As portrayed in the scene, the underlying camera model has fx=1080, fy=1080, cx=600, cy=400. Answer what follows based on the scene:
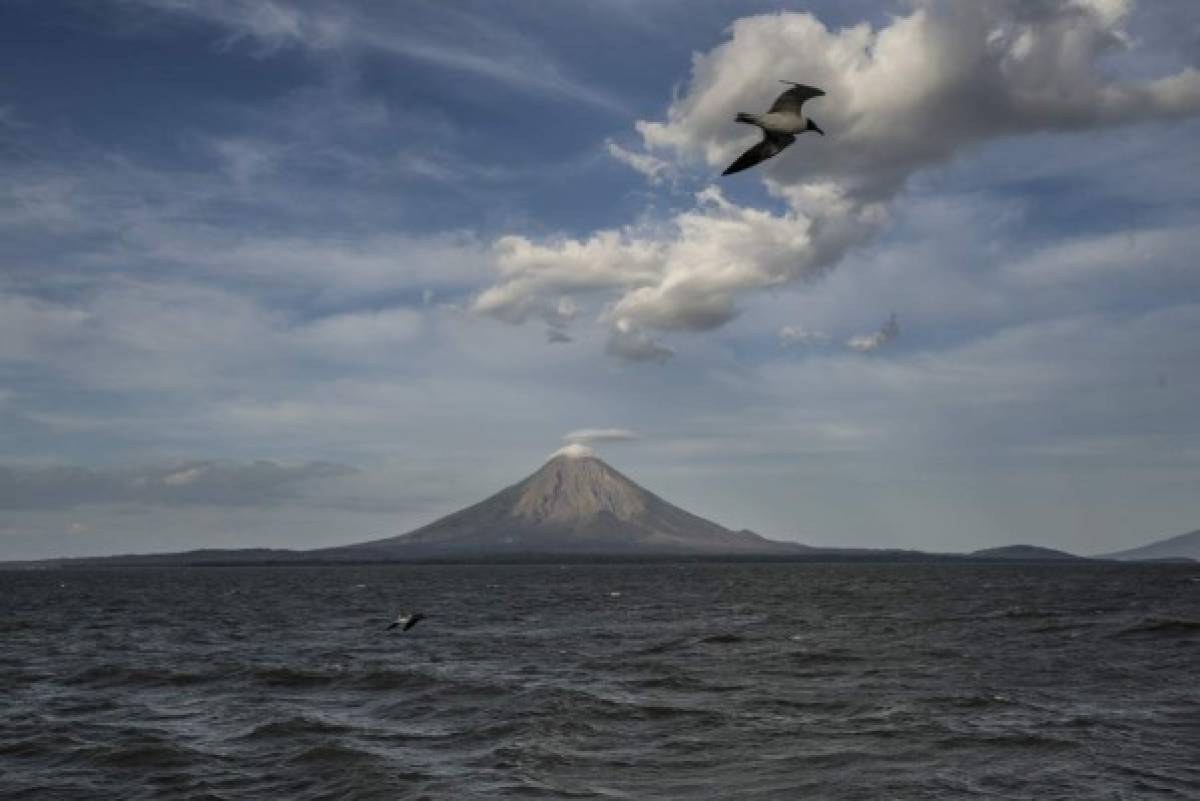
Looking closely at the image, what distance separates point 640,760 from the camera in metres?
25.5

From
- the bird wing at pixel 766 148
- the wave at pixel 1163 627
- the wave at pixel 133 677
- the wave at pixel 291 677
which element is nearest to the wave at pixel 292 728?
the wave at pixel 291 677

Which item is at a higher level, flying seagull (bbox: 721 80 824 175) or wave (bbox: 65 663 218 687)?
flying seagull (bbox: 721 80 824 175)

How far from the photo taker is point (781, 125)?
15.2 m

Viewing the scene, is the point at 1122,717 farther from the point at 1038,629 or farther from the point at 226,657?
the point at 226,657

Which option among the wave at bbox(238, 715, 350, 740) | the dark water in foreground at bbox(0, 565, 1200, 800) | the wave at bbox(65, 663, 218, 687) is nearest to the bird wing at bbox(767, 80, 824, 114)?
the dark water in foreground at bbox(0, 565, 1200, 800)

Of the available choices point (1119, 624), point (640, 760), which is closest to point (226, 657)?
point (640, 760)

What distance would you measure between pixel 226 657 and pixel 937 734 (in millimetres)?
36238

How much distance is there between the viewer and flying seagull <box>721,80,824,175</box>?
15.0m

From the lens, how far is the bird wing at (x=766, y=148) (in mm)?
15130

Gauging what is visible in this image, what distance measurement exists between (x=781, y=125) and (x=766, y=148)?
15.0 inches

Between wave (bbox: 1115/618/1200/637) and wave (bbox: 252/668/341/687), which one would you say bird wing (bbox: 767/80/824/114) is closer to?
wave (bbox: 252/668/341/687)

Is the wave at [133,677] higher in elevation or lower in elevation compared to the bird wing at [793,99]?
lower

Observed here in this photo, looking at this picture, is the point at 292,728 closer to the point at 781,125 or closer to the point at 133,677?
the point at 133,677

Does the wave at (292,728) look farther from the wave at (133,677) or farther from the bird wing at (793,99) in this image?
the bird wing at (793,99)
